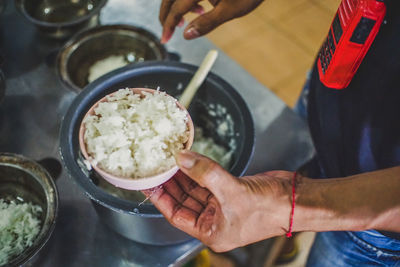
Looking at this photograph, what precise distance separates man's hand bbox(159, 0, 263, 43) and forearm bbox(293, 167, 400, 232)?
0.67 metres

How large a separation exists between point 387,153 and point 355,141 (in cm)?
11

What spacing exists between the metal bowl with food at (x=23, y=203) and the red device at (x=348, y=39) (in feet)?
2.69

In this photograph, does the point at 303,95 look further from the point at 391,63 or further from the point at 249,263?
the point at 249,263

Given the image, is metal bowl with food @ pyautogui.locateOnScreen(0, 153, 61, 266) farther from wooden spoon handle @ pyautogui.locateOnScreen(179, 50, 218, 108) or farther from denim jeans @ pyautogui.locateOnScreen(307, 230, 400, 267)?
denim jeans @ pyautogui.locateOnScreen(307, 230, 400, 267)

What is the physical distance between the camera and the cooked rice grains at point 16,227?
1007 millimetres

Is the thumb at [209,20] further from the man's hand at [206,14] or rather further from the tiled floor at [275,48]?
the tiled floor at [275,48]

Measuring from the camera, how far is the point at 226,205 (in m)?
0.83

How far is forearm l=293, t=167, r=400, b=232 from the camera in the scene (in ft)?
2.56

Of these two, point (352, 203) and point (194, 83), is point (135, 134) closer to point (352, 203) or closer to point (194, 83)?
point (194, 83)

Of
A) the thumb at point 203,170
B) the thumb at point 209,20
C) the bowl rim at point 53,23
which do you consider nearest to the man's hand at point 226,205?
the thumb at point 203,170

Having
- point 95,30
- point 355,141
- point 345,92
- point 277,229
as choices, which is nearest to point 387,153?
point 355,141

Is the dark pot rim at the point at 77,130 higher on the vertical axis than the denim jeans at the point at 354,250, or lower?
higher

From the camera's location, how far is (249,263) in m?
1.94

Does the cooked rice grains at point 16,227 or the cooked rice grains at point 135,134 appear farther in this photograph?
the cooked rice grains at point 16,227
